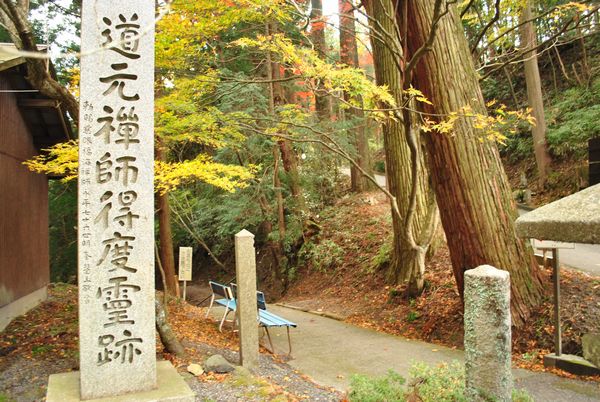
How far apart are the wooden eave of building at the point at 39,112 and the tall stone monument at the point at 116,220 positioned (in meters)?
5.84

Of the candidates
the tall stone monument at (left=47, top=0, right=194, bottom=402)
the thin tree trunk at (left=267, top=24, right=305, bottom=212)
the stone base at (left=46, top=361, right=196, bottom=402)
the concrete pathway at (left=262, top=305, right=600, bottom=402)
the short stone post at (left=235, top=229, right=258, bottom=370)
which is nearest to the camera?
the stone base at (left=46, top=361, right=196, bottom=402)

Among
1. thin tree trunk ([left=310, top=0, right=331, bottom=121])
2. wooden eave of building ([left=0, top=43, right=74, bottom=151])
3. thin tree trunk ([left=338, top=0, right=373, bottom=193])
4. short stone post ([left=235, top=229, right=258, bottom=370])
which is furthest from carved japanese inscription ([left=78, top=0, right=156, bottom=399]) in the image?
thin tree trunk ([left=338, top=0, right=373, bottom=193])

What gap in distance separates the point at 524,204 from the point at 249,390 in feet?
52.2

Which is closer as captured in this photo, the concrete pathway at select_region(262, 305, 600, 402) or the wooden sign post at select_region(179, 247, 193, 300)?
the concrete pathway at select_region(262, 305, 600, 402)

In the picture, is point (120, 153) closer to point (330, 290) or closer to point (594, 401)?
point (594, 401)

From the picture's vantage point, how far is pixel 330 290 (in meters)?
14.6

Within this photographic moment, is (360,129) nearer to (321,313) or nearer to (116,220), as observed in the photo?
(321,313)

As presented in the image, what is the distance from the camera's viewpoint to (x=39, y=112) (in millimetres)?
11094

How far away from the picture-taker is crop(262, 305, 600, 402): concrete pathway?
5.70m

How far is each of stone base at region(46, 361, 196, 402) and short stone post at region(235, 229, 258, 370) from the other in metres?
1.88

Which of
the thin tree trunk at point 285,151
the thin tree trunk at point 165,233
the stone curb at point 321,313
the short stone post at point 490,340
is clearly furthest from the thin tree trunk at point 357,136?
the short stone post at point 490,340

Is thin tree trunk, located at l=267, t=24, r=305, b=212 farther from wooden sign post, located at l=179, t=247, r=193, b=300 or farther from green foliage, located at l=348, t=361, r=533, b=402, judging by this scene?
green foliage, located at l=348, t=361, r=533, b=402

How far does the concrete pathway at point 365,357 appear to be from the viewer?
5.70 m

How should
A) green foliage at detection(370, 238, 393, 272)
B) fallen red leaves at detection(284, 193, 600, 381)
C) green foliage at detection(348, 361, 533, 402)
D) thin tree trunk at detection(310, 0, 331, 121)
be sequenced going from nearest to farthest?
green foliage at detection(348, 361, 533, 402)
fallen red leaves at detection(284, 193, 600, 381)
green foliage at detection(370, 238, 393, 272)
thin tree trunk at detection(310, 0, 331, 121)
